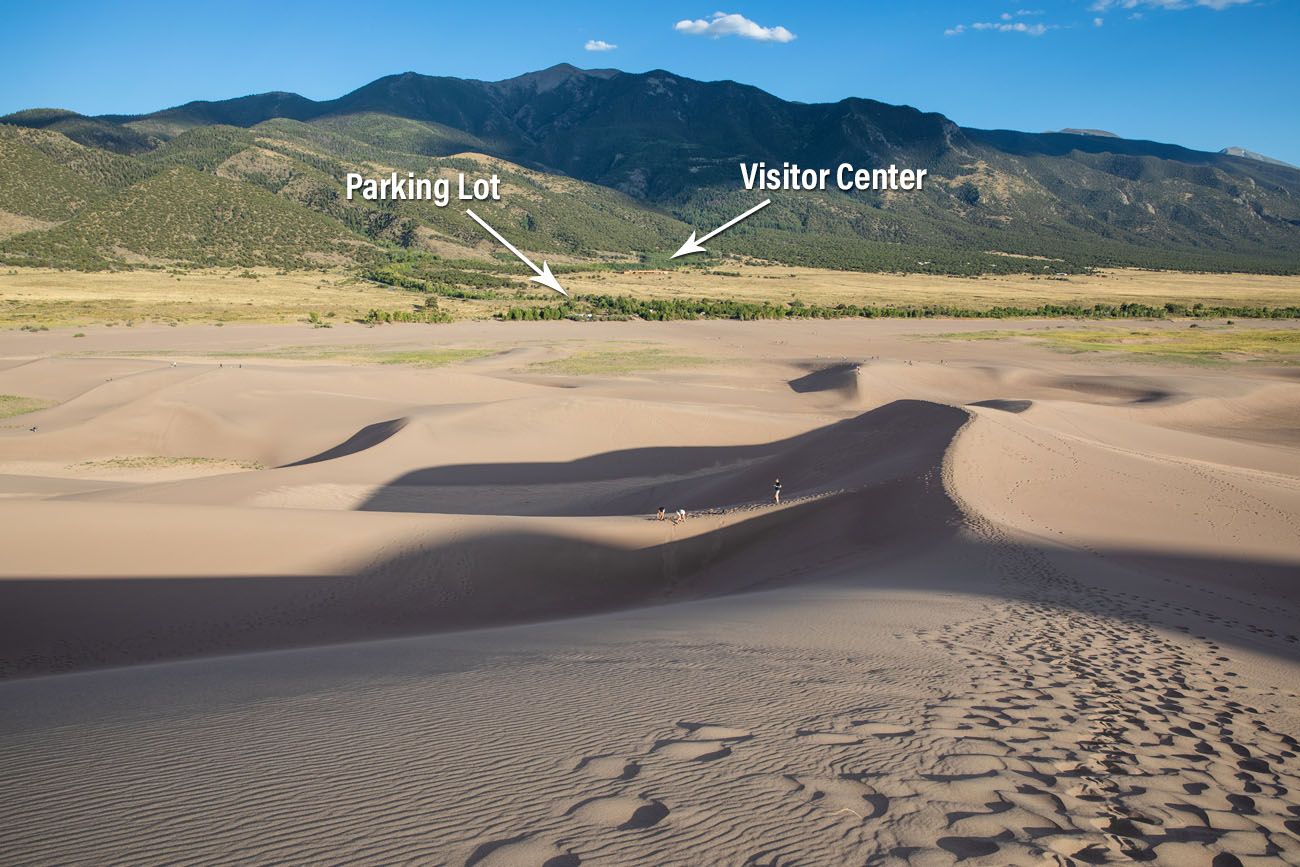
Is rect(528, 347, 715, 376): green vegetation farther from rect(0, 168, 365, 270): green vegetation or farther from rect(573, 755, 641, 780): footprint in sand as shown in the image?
rect(0, 168, 365, 270): green vegetation

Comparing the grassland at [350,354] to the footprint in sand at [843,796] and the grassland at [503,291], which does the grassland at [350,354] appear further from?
the footprint in sand at [843,796]

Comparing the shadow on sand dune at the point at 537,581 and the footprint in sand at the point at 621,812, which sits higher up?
the footprint in sand at the point at 621,812

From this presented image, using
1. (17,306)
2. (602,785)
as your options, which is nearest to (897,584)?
(602,785)

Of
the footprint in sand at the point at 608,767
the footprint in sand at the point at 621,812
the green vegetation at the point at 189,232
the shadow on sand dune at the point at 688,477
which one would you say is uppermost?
the green vegetation at the point at 189,232

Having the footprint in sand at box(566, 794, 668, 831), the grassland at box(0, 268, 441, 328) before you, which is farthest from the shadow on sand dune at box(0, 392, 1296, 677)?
the grassland at box(0, 268, 441, 328)

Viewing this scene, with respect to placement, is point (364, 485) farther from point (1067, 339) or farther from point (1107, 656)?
point (1067, 339)

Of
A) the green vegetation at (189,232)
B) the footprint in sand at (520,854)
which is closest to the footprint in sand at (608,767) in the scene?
the footprint in sand at (520,854)
